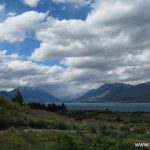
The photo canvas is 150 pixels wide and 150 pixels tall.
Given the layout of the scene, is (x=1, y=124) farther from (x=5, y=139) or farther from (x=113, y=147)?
(x=113, y=147)

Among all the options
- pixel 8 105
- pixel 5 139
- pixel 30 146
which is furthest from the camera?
pixel 8 105

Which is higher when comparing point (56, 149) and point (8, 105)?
point (8, 105)

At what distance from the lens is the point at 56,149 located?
2356 cm

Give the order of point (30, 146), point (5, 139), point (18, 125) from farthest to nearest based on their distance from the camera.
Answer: point (18, 125) < point (5, 139) < point (30, 146)

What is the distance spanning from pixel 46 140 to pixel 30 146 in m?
3.66

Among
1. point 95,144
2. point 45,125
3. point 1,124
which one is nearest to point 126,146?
point 95,144

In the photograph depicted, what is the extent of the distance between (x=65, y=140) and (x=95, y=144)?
6.45 ft

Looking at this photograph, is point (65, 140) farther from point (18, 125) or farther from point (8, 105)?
point (8, 105)

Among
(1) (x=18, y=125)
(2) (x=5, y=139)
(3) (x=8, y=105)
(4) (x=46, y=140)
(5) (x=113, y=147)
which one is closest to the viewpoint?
(5) (x=113, y=147)

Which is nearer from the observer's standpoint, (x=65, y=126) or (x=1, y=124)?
(x=1, y=124)

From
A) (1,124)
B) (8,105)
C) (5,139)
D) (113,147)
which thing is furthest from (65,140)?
(8,105)

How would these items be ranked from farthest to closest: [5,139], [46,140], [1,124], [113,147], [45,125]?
1. [45,125]
2. [1,124]
3. [46,140]
4. [5,139]
5. [113,147]

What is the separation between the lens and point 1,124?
40.3 m

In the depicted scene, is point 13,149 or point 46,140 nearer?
point 13,149
